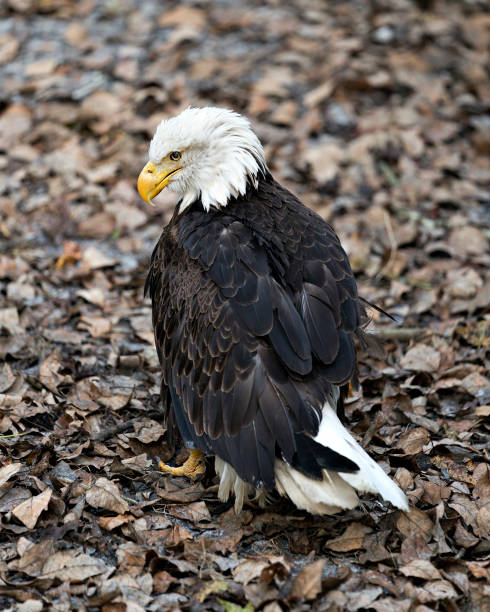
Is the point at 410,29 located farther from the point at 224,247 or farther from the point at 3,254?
the point at 224,247

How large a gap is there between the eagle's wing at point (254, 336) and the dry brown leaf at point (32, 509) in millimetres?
772

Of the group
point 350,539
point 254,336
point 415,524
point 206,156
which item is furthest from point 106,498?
point 206,156

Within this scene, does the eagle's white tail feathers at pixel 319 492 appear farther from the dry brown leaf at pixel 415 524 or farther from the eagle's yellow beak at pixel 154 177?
the eagle's yellow beak at pixel 154 177

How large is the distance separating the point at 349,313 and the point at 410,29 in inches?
254

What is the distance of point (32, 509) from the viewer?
4.05 m

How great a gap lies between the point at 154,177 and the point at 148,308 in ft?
5.11

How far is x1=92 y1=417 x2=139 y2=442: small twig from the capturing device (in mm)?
4773

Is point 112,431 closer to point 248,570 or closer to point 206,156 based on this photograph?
point 248,570

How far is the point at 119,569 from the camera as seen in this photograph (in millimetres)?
3811

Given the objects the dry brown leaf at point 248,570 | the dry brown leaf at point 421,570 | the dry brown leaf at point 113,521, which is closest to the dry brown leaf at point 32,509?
the dry brown leaf at point 113,521

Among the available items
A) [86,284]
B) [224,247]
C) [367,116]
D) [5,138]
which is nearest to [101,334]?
[86,284]

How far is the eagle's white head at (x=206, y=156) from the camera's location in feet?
15.9

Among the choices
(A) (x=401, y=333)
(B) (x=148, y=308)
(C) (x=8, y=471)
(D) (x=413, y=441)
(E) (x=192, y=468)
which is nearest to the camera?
(C) (x=8, y=471)

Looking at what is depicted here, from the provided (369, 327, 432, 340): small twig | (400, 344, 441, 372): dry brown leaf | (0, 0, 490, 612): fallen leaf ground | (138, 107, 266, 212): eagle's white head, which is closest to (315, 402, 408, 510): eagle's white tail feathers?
(0, 0, 490, 612): fallen leaf ground
